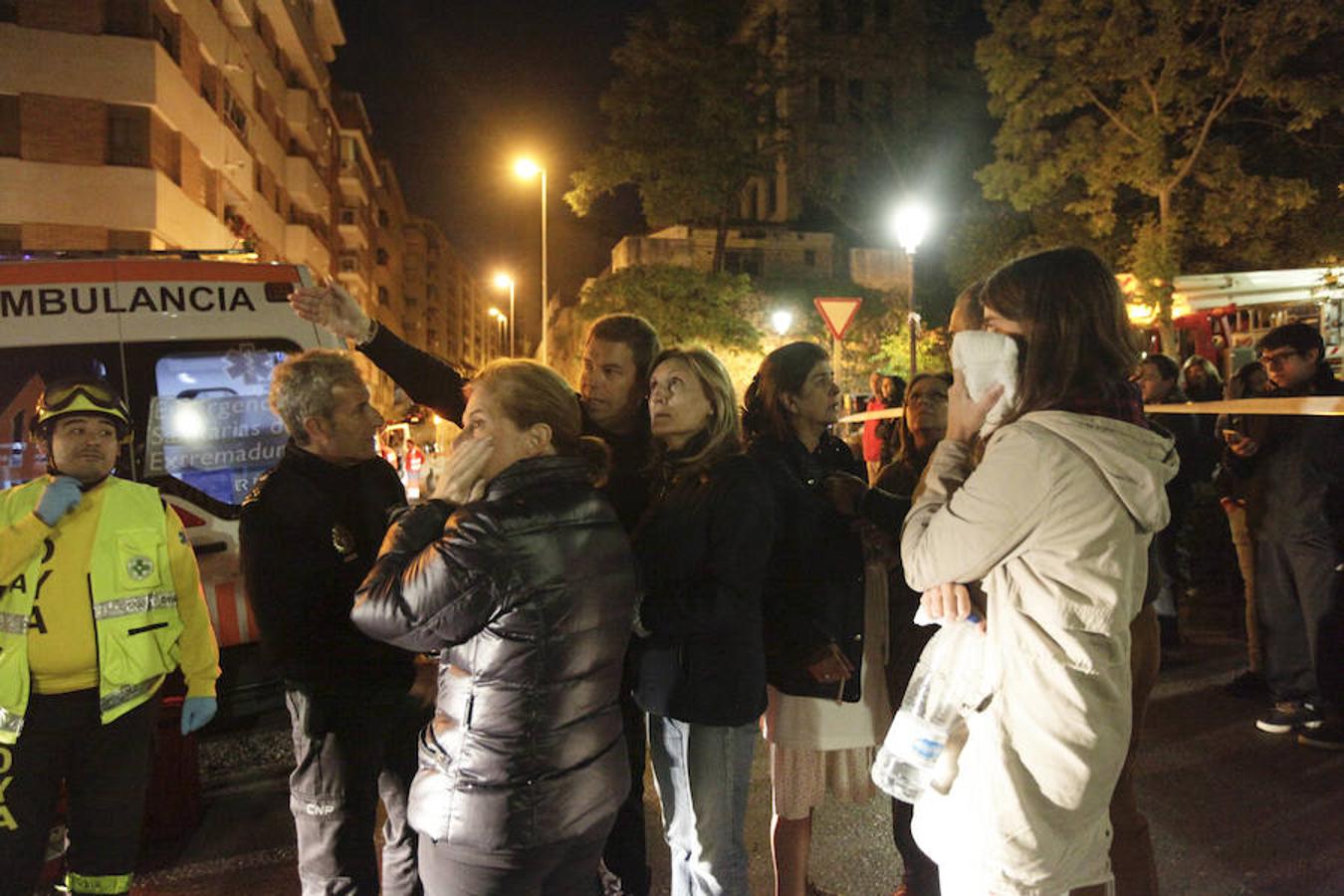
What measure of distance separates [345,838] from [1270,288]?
1446 cm

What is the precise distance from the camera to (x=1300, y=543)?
16.0ft

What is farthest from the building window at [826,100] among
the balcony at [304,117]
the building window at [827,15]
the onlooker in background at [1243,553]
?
the onlooker in background at [1243,553]

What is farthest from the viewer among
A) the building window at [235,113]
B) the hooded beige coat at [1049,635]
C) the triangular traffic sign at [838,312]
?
the building window at [235,113]

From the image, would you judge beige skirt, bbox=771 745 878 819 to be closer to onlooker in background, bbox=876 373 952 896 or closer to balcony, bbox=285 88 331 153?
onlooker in background, bbox=876 373 952 896

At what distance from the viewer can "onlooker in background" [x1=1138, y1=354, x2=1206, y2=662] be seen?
6.18 metres

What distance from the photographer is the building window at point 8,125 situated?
18578 mm

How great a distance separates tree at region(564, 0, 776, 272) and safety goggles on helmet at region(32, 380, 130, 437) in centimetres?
2151

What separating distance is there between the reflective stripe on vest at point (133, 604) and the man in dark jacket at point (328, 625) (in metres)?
0.41

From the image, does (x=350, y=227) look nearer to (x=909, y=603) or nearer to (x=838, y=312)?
(x=838, y=312)

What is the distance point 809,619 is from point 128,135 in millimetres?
22141

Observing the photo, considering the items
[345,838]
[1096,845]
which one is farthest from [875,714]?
[345,838]

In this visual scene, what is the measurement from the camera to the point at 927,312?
28.4m

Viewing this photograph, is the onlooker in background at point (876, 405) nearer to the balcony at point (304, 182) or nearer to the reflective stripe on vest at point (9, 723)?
the reflective stripe on vest at point (9, 723)

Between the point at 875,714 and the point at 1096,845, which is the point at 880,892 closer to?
the point at 875,714
